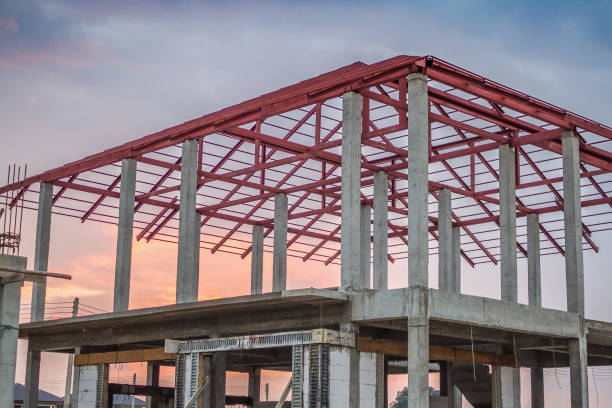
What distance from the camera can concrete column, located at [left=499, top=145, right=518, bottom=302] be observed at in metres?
34.4

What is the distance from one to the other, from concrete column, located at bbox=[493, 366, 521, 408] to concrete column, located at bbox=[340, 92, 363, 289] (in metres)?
8.74

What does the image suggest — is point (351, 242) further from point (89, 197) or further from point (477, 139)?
point (89, 197)

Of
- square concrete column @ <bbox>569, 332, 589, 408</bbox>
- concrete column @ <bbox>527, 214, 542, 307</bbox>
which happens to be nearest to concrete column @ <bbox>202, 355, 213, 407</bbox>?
square concrete column @ <bbox>569, 332, 589, 408</bbox>

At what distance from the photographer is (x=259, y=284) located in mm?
50812

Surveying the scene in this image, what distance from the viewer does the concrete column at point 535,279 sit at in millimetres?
43969

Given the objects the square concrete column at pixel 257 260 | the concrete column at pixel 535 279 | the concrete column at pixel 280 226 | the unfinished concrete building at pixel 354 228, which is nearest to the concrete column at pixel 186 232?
the unfinished concrete building at pixel 354 228

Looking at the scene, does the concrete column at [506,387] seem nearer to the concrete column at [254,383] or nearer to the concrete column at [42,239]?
the concrete column at [254,383]

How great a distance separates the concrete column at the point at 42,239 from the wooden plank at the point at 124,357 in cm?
615

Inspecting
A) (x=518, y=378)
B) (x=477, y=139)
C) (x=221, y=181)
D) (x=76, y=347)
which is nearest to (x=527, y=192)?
(x=477, y=139)

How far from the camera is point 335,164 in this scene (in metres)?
41.3

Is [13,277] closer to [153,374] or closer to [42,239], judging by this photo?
[42,239]

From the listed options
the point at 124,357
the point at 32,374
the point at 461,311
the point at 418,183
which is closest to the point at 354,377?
the point at 461,311

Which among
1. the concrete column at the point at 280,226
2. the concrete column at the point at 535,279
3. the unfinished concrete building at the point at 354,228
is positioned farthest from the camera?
the concrete column at the point at 280,226

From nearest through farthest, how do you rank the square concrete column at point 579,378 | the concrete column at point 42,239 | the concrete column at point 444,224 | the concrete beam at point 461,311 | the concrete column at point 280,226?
the concrete beam at point 461,311 < the square concrete column at point 579,378 < the concrete column at point 42,239 < the concrete column at point 444,224 < the concrete column at point 280,226
